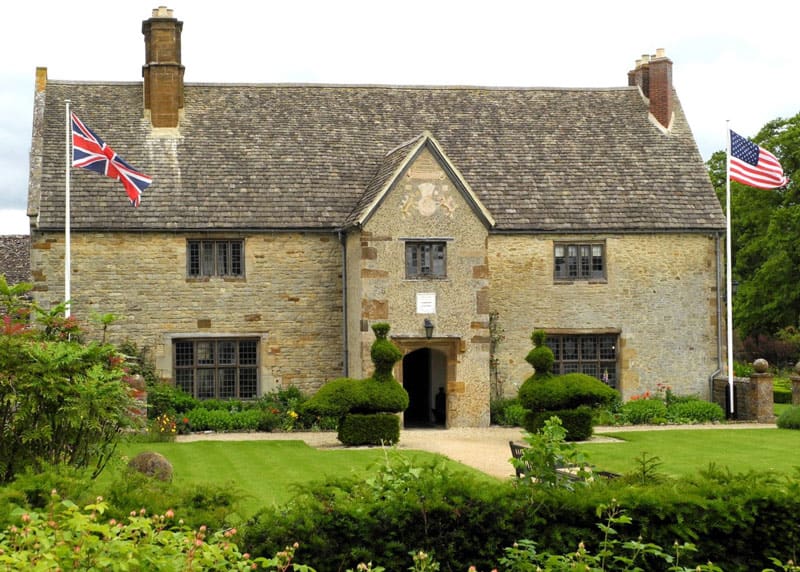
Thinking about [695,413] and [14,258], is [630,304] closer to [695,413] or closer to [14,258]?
[695,413]

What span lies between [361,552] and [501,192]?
803 inches

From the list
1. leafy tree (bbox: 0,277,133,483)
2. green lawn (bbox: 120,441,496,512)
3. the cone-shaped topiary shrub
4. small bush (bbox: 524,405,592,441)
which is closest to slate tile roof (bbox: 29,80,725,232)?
the cone-shaped topiary shrub

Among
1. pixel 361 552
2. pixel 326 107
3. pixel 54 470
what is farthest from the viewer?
pixel 326 107

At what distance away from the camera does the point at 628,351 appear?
28562mm

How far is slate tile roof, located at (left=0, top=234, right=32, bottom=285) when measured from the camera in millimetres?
42531

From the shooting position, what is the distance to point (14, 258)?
44.6m

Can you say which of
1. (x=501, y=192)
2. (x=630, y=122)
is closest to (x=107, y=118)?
(x=501, y=192)

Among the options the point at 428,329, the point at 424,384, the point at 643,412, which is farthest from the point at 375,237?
the point at 643,412

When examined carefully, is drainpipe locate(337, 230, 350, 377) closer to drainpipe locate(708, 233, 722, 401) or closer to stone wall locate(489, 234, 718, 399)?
stone wall locate(489, 234, 718, 399)

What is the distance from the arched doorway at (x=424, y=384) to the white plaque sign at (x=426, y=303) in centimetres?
204

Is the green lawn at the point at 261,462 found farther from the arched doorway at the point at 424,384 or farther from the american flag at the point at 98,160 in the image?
the american flag at the point at 98,160

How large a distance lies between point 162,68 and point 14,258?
1898 cm

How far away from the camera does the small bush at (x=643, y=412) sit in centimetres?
2705

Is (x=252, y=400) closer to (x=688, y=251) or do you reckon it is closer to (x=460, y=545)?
(x=688, y=251)
